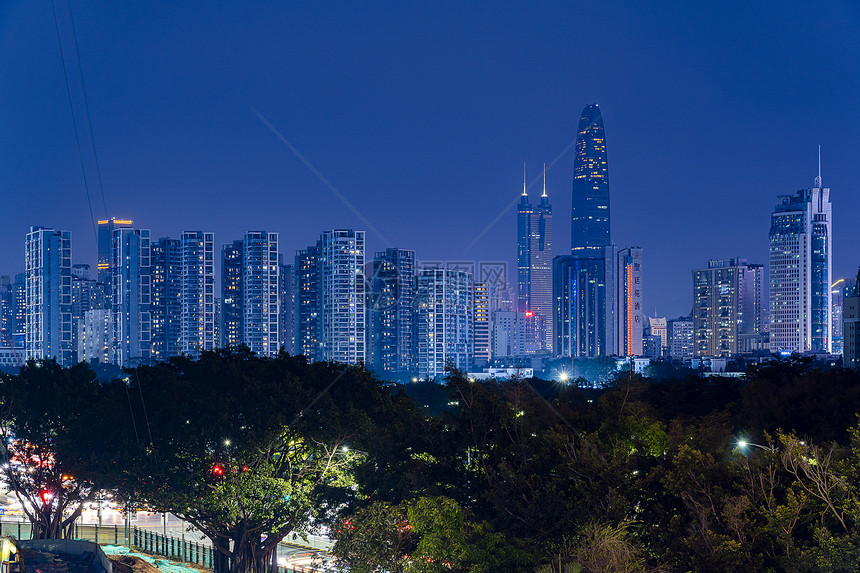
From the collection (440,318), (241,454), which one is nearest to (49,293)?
(440,318)

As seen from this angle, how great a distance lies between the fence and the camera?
3066 centimetres

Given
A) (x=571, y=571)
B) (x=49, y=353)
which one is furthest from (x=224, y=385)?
(x=49, y=353)

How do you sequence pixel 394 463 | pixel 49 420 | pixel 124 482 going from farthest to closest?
pixel 49 420 < pixel 124 482 < pixel 394 463

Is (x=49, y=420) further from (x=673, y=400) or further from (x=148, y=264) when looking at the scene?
(x=148, y=264)

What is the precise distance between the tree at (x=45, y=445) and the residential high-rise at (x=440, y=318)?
388 ft

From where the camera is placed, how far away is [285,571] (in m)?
27.2

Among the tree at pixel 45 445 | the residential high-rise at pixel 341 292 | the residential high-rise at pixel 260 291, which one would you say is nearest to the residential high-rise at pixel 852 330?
the residential high-rise at pixel 341 292

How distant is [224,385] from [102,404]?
4.54m

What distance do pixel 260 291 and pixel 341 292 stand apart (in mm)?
15131

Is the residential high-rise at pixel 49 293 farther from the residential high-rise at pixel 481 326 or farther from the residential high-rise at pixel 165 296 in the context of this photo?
the residential high-rise at pixel 481 326

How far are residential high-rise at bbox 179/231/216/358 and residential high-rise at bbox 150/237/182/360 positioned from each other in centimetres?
76

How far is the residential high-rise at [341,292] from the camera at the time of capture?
5556 inches

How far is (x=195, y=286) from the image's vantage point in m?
148

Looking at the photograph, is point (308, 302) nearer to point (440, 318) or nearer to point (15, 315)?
point (440, 318)
